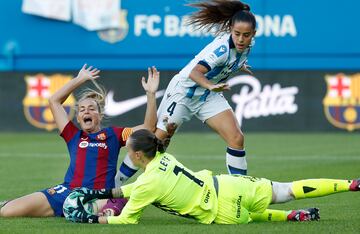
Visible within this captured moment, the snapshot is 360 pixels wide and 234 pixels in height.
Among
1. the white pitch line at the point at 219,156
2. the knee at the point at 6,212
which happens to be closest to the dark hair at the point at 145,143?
the knee at the point at 6,212

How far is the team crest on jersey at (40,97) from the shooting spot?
2370cm

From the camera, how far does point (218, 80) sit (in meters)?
11.0

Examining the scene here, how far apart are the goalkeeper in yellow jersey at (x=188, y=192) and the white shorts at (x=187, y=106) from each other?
200 cm

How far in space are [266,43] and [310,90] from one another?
5.35 metres

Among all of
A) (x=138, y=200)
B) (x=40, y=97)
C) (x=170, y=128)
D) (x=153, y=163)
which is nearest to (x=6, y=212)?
(x=138, y=200)

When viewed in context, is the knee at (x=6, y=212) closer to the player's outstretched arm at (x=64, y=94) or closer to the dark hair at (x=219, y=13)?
the player's outstretched arm at (x=64, y=94)

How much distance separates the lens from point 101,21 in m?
28.5

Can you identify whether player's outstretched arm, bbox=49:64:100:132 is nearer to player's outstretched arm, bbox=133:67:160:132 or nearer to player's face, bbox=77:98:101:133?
player's face, bbox=77:98:101:133

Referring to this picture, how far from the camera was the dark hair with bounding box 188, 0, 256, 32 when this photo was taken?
1102 centimetres

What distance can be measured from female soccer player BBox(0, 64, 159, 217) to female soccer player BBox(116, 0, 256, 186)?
0.64 m

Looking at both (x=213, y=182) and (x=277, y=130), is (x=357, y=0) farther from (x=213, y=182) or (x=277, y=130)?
(x=213, y=182)

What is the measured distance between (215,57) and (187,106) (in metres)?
0.76

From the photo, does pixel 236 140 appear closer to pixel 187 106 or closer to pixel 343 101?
pixel 187 106

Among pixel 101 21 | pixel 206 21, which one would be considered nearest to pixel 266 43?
pixel 101 21
